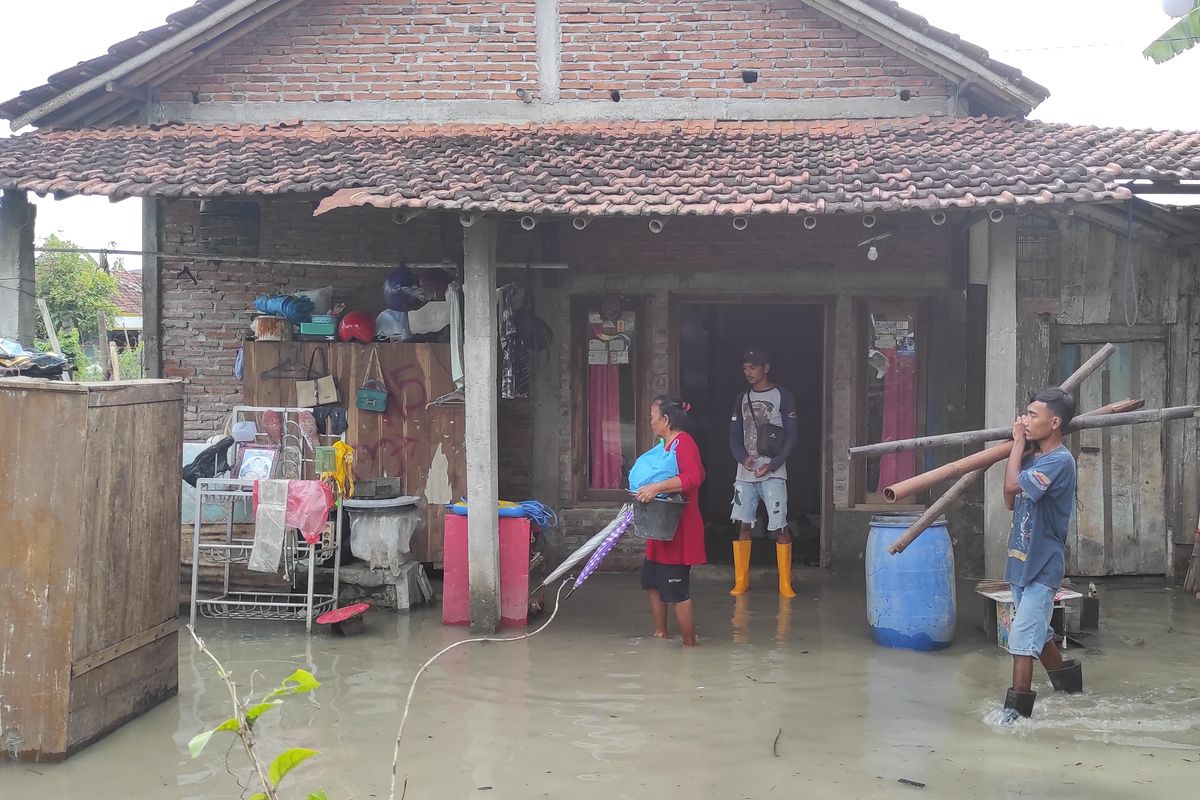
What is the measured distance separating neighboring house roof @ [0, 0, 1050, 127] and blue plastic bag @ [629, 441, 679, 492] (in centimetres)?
465

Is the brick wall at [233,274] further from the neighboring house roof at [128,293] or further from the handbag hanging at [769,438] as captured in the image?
the neighboring house roof at [128,293]

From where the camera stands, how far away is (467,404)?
24.5 feet

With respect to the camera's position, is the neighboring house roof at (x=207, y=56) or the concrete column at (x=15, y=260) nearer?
the concrete column at (x=15, y=260)

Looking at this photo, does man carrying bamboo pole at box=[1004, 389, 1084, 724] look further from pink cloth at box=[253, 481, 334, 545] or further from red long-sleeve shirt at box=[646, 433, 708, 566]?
pink cloth at box=[253, 481, 334, 545]

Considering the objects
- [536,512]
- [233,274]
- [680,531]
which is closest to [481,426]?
[536,512]

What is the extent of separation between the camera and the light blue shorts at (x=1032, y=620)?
17.8 ft

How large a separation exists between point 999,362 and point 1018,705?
2722 mm

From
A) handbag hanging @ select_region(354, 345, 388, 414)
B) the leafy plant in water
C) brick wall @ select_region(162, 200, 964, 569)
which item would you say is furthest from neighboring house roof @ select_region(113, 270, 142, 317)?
the leafy plant in water

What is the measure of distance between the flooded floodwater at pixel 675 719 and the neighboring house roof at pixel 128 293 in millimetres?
24445

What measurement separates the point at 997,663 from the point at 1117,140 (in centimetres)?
412

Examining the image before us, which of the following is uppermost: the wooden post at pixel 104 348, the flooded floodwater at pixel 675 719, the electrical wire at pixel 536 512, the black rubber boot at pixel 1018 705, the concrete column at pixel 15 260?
the concrete column at pixel 15 260

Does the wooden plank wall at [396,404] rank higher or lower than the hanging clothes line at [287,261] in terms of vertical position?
lower

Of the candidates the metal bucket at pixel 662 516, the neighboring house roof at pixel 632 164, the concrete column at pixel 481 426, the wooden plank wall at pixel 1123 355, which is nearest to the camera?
the neighboring house roof at pixel 632 164

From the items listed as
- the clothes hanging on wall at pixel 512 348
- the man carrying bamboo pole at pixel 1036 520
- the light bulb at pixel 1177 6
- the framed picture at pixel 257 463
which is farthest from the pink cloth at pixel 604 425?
the light bulb at pixel 1177 6
